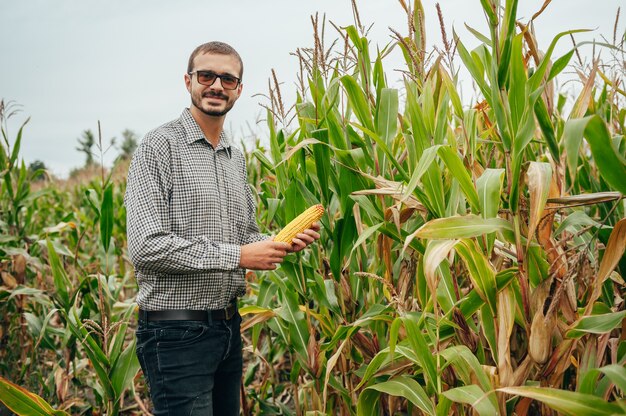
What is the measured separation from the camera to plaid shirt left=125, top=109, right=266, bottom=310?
6.55ft

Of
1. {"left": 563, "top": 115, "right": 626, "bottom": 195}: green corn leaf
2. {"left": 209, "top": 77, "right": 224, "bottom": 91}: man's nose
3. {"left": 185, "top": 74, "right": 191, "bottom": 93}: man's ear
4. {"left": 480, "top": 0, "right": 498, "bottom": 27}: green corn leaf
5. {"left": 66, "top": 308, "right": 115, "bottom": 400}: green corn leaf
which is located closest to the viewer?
{"left": 563, "top": 115, "right": 626, "bottom": 195}: green corn leaf

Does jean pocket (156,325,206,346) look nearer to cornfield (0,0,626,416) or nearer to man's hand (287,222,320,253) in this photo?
cornfield (0,0,626,416)

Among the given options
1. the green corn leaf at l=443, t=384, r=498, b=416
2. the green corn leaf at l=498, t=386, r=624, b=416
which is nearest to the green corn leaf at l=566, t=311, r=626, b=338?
the green corn leaf at l=498, t=386, r=624, b=416

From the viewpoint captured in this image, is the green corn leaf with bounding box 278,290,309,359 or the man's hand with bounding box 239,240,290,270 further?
the green corn leaf with bounding box 278,290,309,359

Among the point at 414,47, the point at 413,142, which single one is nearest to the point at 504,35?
the point at 414,47

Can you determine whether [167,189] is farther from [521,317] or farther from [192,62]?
[521,317]

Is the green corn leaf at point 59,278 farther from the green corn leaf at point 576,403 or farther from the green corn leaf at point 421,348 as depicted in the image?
the green corn leaf at point 576,403

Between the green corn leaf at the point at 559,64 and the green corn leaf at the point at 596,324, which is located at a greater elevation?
the green corn leaf at the point at 559,64

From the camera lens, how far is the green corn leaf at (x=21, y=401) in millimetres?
2094

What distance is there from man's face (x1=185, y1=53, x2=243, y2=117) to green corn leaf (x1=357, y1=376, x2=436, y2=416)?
1.31 metres

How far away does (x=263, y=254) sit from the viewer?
2.04 meters

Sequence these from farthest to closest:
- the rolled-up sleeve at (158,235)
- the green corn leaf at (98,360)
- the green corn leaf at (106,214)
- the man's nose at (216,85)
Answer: the green corn leaf at (106,214), the green corn leaf at (98,360), the man's nose at (216,85), the rolled-up sleeve at (158,235)

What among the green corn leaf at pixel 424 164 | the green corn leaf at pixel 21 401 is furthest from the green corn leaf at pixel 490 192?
the green corn leaf at pixel 21 401

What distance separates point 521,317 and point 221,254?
3.67 ft
